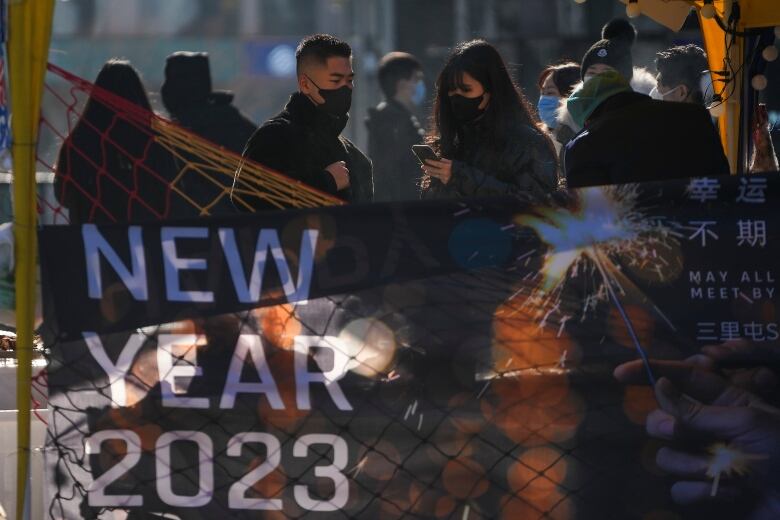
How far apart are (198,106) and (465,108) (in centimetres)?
278

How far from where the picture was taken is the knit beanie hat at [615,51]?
5270 mm

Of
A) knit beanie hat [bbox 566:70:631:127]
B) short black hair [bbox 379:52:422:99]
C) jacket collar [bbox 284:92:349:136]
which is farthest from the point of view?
short black hair [bbox 379:52:422:99]

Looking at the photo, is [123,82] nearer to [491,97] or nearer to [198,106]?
A: [198,106]

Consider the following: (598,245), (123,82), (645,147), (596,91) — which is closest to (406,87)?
(123,82)

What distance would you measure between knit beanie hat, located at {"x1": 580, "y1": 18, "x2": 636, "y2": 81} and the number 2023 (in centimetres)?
247

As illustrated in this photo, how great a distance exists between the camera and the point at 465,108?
4.49 metres

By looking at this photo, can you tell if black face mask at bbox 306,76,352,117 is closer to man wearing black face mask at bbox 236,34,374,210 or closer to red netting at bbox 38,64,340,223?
man wearing black face mask at bbox 236,34,374,210

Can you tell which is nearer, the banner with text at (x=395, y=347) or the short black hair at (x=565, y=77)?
the banner with text at (x=395, y=347)

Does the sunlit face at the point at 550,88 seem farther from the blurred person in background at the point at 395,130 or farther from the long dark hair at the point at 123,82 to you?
the blurred person in background at the point at 395,130

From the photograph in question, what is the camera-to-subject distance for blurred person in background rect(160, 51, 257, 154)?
6906 millimetres

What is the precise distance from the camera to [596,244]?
10.3 feet

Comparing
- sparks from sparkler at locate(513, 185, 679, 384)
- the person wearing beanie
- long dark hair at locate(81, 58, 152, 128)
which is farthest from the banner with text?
long dark hair at locate(81, 58, 152, 128)

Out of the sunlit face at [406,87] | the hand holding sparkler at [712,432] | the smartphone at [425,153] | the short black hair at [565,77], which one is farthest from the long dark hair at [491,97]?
the sunlit face at [406,87]

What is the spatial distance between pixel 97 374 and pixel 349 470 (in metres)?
0.65
